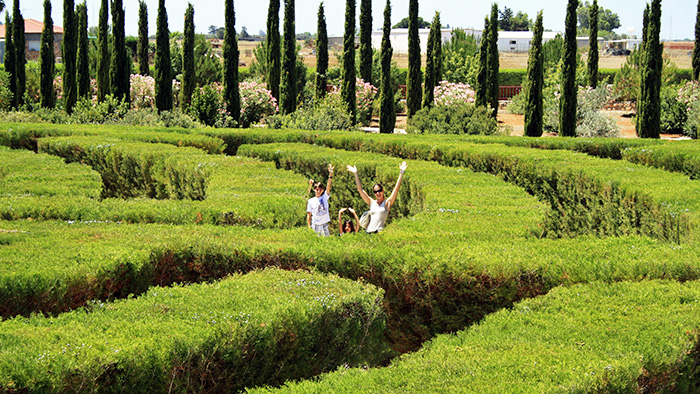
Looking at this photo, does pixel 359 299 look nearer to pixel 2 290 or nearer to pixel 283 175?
pixel 2 290

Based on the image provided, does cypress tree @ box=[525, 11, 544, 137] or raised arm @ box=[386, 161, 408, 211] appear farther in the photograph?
cypress tree @ box=[525, 11, 544, 137]

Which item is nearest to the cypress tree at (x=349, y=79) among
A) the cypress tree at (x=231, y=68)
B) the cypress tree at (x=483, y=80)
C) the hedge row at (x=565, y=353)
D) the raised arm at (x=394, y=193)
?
the cypress tree at (x=231, y=68)

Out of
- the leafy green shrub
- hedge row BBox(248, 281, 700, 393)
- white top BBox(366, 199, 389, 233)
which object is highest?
the leafy green shrub

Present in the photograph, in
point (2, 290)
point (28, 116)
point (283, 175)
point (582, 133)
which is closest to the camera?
point (2, 290)

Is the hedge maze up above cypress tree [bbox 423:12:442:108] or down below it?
below

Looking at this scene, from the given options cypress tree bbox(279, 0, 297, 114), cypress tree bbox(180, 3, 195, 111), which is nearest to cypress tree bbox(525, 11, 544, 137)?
cypress tree bbox(279, 0, 297, 114)

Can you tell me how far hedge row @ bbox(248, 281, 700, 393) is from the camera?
420cm

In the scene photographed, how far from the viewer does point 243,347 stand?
15.5ft

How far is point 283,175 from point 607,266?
6.88 m

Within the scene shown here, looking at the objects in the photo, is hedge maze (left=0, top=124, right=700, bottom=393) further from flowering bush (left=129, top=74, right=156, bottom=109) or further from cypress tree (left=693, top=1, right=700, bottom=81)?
cypress tree (left=693, top=1, right=700, bottom=81)

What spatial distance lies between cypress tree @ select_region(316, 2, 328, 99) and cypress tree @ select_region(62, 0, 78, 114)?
10729mm

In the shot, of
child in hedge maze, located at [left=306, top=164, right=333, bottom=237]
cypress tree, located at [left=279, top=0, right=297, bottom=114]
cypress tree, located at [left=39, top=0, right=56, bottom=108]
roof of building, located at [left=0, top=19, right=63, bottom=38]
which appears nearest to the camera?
child in hedge maze, located at [left=306, top=164, right=333, bottom=237]

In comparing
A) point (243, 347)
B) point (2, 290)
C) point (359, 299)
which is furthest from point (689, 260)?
point (2, 290)

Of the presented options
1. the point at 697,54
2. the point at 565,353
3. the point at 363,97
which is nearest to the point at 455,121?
the point at 363,97
